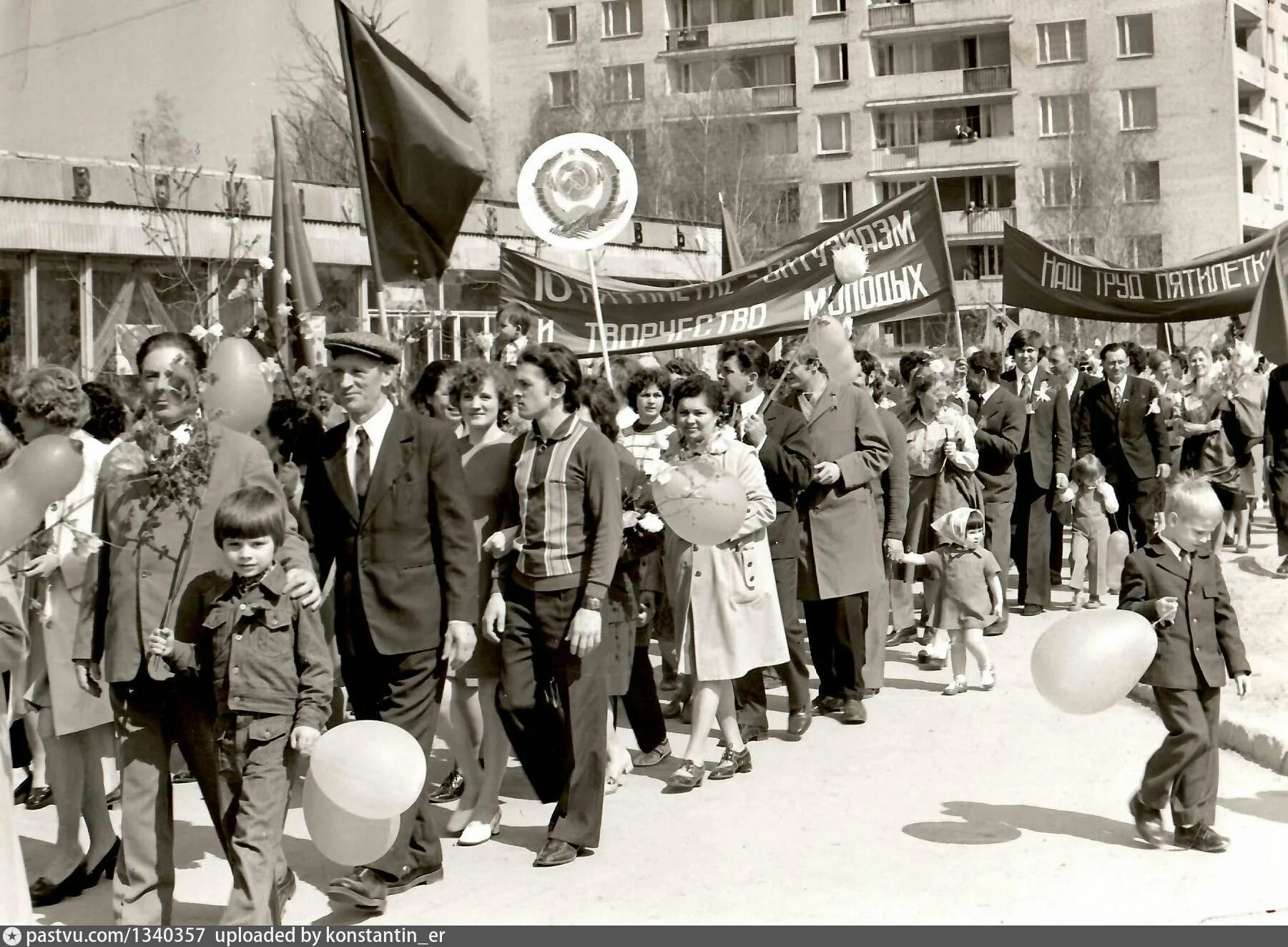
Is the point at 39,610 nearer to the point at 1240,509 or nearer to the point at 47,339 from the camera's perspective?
the point at 1240,509

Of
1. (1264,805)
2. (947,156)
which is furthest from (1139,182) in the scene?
(1264,805)

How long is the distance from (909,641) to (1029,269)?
4.05 meters

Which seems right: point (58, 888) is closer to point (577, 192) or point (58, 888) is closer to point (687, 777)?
point (687, 777)

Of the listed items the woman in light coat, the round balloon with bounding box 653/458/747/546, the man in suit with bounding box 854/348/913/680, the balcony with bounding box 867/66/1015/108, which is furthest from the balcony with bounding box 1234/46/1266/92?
the round balloon with bounding box 653/458/747/546

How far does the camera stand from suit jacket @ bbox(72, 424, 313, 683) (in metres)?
5.75

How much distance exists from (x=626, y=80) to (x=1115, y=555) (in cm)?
5347

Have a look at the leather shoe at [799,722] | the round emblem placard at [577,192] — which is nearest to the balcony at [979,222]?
the round emblem placard at [577,192]

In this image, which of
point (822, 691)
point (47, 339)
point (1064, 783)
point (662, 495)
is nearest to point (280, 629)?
point (662, 495)

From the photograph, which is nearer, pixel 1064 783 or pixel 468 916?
pixel 468 916

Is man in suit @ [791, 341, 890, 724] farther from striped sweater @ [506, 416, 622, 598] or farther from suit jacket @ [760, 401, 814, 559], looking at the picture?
striped sweater @ [506, 416, 622, 598]

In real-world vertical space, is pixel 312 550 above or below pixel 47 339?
below

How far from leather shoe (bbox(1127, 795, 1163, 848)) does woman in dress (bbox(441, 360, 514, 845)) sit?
256 cm

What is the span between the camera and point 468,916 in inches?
234

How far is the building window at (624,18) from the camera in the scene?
64688 millimetres
